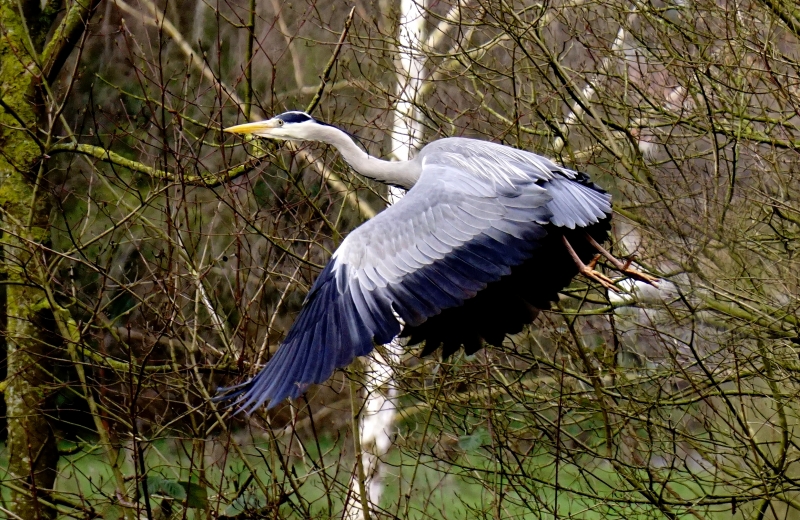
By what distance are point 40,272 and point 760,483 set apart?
3601 mm

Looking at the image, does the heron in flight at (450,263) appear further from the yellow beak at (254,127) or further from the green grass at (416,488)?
the green grass at (416,488)

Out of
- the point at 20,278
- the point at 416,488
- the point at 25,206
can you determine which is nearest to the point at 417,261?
the point at 416,488

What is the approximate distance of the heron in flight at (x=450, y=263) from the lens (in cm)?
379

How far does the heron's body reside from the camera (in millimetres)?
3794

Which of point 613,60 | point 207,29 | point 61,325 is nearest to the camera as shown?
point 61,325

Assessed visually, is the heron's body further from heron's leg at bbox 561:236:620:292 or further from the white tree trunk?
the white tree trunk

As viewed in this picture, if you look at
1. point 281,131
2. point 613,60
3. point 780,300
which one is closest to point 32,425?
point 281,131

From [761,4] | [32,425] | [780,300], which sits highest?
[761,4]

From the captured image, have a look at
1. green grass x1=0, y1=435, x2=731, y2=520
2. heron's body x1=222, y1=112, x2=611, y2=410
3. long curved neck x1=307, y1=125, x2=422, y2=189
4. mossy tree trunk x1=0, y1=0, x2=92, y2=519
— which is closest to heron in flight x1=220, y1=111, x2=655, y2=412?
heron's body x1=222, y1=112, x2=611, y2=410

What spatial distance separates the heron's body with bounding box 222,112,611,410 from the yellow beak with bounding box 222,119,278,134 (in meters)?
0.84

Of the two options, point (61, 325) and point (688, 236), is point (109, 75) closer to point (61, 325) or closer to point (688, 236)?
point (61, 325)

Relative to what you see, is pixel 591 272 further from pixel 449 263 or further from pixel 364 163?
pixel 364 163

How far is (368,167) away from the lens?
514 centimetres

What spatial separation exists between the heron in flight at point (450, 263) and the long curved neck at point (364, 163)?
0.56 ft
